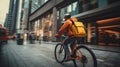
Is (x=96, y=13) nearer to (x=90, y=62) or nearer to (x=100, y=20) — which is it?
(x=100, y=20)

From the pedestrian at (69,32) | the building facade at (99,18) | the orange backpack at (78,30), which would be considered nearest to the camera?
the orange backpack at (78,30)

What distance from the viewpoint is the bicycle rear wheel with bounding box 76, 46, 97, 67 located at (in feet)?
15.1

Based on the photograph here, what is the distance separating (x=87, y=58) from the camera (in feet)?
15.9

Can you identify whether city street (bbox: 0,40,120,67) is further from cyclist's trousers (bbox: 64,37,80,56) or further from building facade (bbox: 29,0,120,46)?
building facade (bbox: 29,0,120,46)

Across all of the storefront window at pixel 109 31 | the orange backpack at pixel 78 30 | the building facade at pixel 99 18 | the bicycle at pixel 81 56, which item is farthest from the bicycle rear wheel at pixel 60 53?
the storefront window at pixel 109 31

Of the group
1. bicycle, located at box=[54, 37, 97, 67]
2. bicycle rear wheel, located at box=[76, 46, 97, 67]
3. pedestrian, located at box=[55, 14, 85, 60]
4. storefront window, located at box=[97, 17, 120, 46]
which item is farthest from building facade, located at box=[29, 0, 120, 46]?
bicycle rear wheel, located at box=[76, 46, 97, 67]

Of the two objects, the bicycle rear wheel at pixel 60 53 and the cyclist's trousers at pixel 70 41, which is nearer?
the cyclist's trousers at pixel 70 41

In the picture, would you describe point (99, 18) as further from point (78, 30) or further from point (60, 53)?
point (78, 30)

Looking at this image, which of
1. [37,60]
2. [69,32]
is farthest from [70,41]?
[37,60]

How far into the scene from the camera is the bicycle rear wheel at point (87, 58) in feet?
15.1

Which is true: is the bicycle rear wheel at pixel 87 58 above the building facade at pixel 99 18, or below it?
below

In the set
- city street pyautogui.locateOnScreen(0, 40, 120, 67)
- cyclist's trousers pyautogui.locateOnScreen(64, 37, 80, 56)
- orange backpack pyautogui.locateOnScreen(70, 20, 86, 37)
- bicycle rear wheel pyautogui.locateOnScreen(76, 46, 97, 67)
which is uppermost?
orange backpack pyautogui.locateOnScreen(70, 20, 86, 37)

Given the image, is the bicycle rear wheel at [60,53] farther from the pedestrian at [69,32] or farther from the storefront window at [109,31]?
the storefront window at [109,31]

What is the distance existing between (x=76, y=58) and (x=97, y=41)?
62.8 ft
